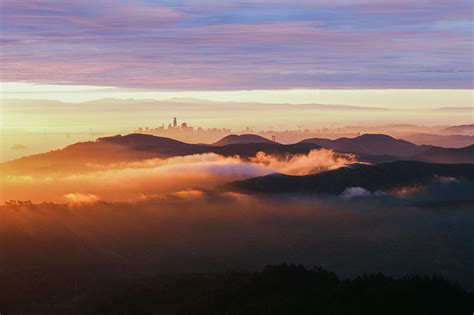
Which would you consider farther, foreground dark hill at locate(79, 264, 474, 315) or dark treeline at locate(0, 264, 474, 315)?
dark treeline at locate(0, 264, 474, 315)

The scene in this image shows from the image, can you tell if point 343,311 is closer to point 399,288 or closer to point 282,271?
point 399,288

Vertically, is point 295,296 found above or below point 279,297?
above

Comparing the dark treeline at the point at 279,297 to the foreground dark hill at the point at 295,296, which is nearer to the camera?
the foreground dark hill at the point at 295,296

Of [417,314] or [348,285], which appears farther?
[348,285]

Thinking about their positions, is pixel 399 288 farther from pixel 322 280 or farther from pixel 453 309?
pixel 322 280

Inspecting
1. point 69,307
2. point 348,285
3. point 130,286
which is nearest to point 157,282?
point 130,286

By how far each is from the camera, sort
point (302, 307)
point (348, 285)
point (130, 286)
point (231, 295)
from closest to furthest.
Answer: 1. point (302, 307)
2. point (348, 285)
3. point (231, 295)
4. point (130, 286)

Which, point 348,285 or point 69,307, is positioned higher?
point 348,285

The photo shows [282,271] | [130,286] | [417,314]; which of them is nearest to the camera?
[417,314]
